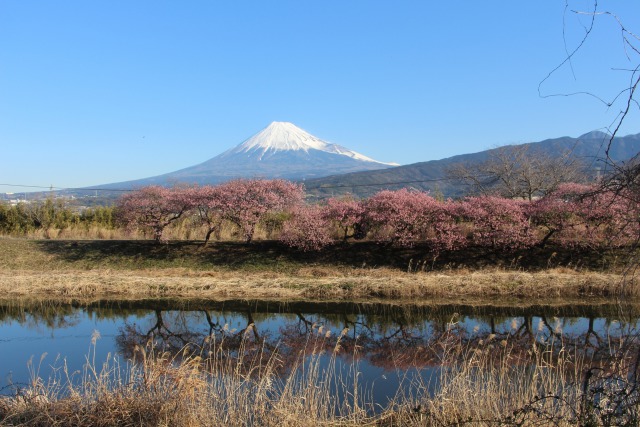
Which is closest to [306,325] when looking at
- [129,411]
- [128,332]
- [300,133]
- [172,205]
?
[128,332]

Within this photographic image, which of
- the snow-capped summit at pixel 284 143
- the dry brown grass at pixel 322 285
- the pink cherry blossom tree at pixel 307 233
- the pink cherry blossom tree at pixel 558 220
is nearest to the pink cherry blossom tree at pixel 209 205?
the pink cherry blossom tree at pixel 307 233

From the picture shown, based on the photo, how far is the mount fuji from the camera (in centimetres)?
13800

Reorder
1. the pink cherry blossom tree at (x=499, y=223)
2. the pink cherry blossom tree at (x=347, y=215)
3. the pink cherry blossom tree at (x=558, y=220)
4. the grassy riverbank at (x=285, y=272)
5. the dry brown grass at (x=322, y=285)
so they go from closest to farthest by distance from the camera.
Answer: the dry brown grass at (x=322, y=285)
the grassy riverbank at (x=285, y=272)
the pink cherry blossom tree at (x=558, y=220)
the pink cherry blossom tree at (x=499, y=223)
the pink cherry blossom tree at (x=347, y=215)

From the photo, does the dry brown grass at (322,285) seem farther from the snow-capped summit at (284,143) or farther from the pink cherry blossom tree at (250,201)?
the snow-capped summit at (284,143)

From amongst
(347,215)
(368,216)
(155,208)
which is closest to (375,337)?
(368,216)

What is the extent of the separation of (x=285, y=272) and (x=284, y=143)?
6135 inches

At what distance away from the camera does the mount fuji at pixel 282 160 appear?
138 meters

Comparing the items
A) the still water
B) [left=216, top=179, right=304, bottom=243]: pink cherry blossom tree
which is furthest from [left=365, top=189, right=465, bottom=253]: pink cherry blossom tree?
the still water

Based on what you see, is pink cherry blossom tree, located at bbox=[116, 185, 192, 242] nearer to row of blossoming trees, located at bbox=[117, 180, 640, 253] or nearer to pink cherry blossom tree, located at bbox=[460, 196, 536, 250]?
row of blossoming trees, located at bbox=[117, 180, 640, 253]

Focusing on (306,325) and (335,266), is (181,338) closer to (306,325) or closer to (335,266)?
(306,325)

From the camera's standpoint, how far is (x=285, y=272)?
19.3 meters

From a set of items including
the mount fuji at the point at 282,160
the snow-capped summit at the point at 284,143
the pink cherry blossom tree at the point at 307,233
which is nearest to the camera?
the pink cherry blossom tree at the point at 307,233

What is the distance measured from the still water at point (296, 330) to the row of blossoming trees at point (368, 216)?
662 cm

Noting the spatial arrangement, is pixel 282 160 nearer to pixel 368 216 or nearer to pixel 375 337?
pixel 368 216
